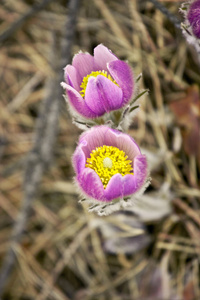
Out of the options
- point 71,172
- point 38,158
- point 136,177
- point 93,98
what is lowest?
point 71,172

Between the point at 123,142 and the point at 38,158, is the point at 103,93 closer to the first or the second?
the point at 123,142

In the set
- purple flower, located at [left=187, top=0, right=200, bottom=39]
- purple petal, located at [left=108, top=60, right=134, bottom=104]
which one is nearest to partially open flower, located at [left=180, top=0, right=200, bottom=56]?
purple flower, located at [left=187, top=0, right=200, bottom=39]

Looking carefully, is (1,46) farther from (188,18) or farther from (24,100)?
(188,18)

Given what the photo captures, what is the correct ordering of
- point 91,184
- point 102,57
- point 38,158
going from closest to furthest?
point 91,184
point 102,57
point 38,158

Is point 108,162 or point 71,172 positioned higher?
point 108,162

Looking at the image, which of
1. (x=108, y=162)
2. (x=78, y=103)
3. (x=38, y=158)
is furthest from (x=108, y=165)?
(x=38, y=158)

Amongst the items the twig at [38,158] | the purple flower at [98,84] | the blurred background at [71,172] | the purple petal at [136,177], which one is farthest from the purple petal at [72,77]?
the twig at [38,158]

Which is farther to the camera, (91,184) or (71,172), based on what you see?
(71,172)

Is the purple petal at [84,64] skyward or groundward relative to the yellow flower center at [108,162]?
skyward

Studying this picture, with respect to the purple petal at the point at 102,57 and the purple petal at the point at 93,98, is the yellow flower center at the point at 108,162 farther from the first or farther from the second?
the purple petal at the point at 102,57
